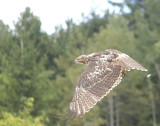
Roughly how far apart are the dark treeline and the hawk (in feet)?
31.6

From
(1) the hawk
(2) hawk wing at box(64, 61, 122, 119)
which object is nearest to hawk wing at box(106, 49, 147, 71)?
(1) the hawk

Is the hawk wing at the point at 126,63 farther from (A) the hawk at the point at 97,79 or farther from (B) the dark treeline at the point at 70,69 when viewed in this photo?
(B) the dark treeline at the point at 70,69

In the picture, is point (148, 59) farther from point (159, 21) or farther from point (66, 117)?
point (66, 117)

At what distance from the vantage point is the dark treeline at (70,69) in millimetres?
19984

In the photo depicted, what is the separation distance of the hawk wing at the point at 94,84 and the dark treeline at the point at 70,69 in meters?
10.1

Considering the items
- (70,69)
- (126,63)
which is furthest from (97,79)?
(70,69)

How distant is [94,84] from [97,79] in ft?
0.52

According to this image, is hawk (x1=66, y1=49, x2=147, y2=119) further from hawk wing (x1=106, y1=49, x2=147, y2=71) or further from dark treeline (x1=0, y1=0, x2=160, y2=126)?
dark treeline (x1=0, y1=0, x2=160, y2=126)

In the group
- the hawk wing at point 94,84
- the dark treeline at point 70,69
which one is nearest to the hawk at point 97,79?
the hawk wing at point 94,84

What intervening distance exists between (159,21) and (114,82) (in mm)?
23823

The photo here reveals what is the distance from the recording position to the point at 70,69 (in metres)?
27.3

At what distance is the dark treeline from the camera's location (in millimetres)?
19984

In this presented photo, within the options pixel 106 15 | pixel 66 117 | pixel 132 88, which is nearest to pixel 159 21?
pixel 132 88

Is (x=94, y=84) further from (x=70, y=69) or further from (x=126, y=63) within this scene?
(x=70, y=69)
